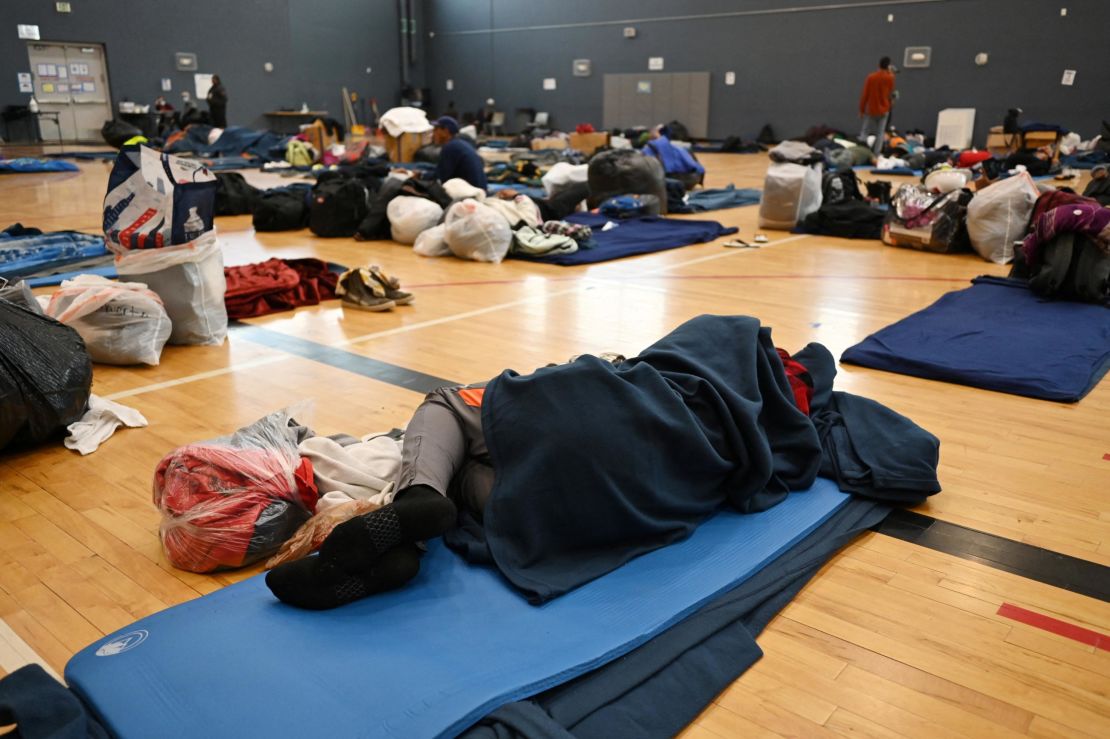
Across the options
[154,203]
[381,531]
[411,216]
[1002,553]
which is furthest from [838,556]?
[411,216]

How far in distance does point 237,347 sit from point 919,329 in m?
3.34

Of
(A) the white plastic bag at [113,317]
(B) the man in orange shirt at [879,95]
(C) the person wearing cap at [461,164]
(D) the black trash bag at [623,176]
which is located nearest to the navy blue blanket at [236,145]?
(C) the person wearing cap at [461,164]

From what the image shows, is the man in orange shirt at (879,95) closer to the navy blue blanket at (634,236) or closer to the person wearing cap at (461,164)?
the navy blue blanket at (634,236)

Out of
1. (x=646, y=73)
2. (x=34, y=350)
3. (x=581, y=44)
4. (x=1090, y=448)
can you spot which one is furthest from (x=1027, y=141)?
(x=34, y=350)

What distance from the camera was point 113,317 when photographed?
12.1ft

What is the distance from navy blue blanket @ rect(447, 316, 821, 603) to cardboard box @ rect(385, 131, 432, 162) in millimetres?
10391

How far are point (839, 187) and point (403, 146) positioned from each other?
6395 mm

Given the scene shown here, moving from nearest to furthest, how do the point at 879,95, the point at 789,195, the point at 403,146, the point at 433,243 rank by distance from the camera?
the point at 433,243 < the point at 789,195 < the point at 403,146 < the point at 879,95

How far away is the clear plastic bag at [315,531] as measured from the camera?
7.04ft

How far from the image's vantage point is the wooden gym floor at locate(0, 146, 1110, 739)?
1.72 metres

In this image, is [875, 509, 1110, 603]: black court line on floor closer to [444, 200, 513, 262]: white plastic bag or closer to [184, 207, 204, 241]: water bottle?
[184, 207, 204, 241]: water bottle

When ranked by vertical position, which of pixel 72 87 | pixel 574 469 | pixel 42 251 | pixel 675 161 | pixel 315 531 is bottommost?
pixel 315 531

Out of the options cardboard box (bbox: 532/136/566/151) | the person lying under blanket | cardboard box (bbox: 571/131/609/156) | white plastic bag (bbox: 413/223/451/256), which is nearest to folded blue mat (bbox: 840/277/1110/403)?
the person lying under blanket

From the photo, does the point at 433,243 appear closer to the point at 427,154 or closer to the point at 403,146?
the point at 427,154
